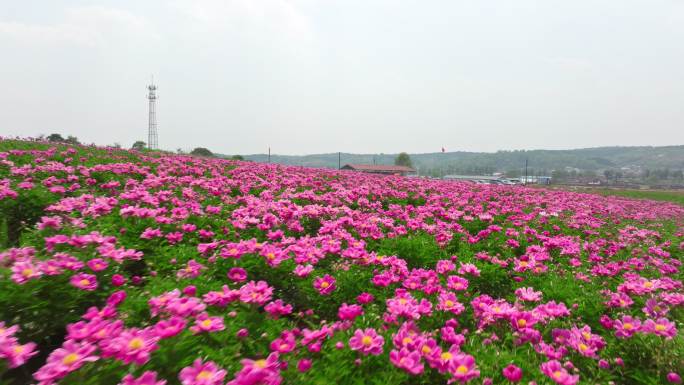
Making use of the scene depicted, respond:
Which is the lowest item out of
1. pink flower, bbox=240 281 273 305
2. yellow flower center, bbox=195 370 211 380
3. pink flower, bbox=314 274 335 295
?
pink flower, bbox=314 274 335 295

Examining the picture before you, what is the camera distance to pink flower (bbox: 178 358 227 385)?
1.38 m

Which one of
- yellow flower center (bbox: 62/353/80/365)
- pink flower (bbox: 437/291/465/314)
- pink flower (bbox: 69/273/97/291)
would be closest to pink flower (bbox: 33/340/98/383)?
yellow flower center (bbox: 62/353/80/365)

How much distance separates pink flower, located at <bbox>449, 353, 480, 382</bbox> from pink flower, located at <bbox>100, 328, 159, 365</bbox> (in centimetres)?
137

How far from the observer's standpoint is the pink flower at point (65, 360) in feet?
4.29

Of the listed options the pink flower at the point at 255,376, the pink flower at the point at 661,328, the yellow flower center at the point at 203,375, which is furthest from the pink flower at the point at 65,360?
the pink flower at the point at 661,328

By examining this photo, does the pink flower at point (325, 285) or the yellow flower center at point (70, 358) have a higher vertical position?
the yellow flower center at point (70, 358)

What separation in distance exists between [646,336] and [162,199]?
5.12m

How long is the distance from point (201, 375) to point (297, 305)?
1.78 meters

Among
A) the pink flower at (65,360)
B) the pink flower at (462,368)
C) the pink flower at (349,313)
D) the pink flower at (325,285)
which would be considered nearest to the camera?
the pink flower at (65,360)

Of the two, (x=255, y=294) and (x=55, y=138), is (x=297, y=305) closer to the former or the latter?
(x=255, y=294)

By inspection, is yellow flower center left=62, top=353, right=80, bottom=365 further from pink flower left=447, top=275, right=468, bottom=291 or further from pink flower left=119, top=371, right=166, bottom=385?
pink flower left=447, top=275, right=468, bottom=291

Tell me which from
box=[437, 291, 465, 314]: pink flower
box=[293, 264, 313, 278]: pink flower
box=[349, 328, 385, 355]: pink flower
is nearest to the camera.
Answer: box=[349, 328, 385, 355]: pink flower

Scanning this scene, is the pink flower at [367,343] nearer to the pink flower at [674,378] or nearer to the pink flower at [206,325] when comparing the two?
the pink flower at [206,325]

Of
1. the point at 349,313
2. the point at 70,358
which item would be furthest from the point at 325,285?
the point at 70,358
